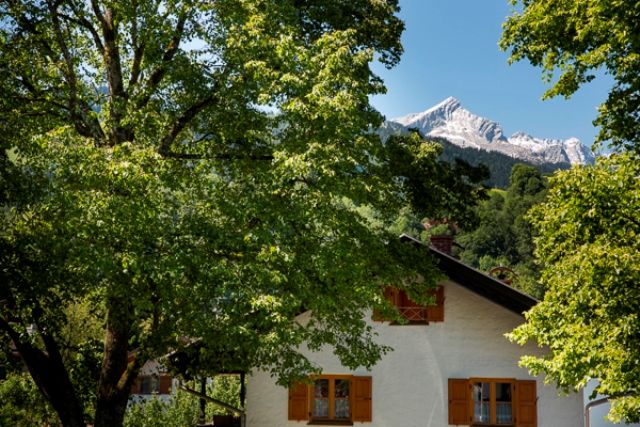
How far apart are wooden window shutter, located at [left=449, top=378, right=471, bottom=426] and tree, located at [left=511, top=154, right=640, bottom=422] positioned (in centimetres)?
553

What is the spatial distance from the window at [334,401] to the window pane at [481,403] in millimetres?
2497

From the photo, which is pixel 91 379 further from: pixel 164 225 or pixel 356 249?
pixel 356 249

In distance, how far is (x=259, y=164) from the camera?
1373cm

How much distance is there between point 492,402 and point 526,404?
0.78m

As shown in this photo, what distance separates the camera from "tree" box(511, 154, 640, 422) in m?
10.0

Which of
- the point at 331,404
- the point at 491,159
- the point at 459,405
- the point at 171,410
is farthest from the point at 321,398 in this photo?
the point at 491,159

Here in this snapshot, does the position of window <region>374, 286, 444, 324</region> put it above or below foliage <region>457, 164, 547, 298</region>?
below

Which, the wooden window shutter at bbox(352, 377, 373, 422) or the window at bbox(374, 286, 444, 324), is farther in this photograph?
the window at bbox(374, 286, 444, 324)

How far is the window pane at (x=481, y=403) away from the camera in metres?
17.2

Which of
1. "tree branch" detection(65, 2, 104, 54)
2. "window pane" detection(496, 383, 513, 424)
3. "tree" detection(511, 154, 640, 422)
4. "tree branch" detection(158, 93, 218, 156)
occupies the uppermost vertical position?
"tree branch" detection(65, 2, 104, 54)

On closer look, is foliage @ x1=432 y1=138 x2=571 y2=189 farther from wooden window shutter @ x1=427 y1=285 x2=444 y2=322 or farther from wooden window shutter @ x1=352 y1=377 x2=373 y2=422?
wooden window shutter @ x1=352 y1=377 x2=373 y2=422

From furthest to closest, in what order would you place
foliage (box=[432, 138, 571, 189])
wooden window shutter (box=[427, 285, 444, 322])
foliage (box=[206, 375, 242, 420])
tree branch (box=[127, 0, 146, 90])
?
foliage (box=[432, 138, 571, 189]) < foliage (box=[206, 375, 242, 420]) < wooden window shutter (box=[427, 285, 444, 322]) < tree branch (box=[127, 0, 146, 90])

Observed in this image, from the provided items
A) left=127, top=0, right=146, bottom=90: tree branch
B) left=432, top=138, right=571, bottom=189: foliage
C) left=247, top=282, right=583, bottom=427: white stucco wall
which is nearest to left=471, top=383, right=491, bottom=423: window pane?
left=247, top=282, right=583, bottom=427: white stucco wall

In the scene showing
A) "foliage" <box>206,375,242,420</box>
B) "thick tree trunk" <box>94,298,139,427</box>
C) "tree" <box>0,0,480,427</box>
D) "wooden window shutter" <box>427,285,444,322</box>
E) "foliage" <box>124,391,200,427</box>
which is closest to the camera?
"tree" <box>0,0,480,427</box>
